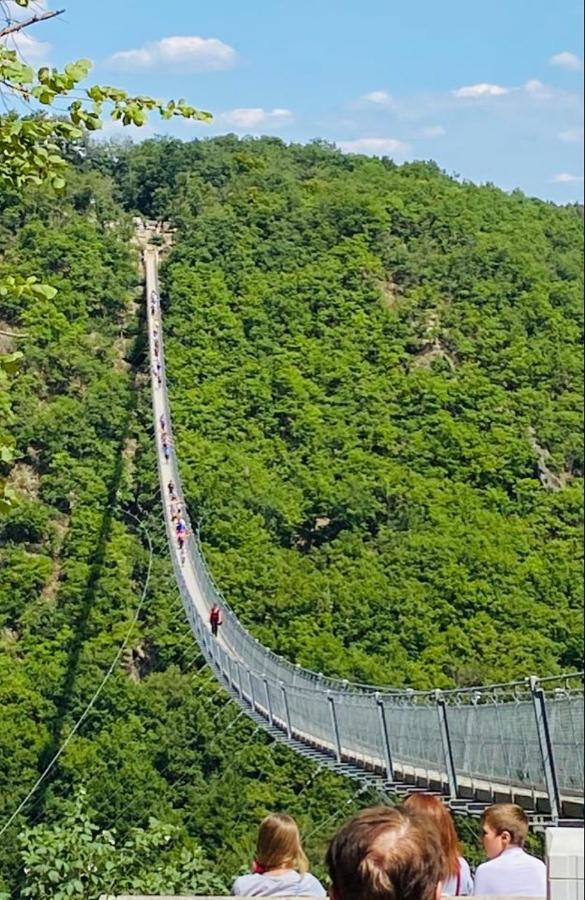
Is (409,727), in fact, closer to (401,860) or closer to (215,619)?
(215,619)

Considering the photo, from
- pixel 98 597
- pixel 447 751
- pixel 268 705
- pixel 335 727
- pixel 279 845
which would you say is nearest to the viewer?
pixel 279 845

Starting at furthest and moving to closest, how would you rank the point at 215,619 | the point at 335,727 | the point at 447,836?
the point at 215,619 < the point at 335,727 < the point at 447,836

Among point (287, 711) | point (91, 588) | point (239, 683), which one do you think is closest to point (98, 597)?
point (91, 588)

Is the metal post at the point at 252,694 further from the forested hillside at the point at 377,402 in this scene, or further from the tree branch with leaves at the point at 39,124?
the tree branch with leaves at the point at 39,124

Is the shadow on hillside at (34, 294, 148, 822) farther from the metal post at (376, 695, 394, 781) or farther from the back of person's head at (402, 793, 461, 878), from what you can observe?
the back of person's head at (402, 793, 461, 878)

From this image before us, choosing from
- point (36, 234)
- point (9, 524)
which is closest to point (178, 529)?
point (9, 524)

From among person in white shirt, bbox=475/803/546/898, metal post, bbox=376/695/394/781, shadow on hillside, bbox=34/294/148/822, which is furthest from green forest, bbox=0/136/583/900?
person in white shirt, bbox=475/803/546/898
